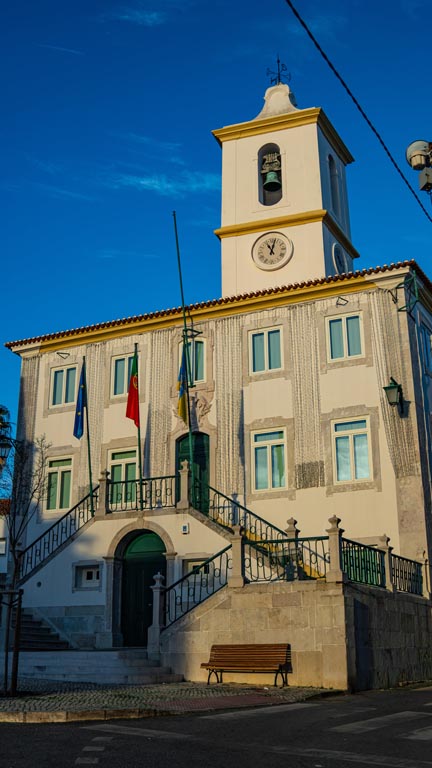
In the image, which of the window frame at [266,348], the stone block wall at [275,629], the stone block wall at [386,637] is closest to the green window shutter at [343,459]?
the window frame at [266,348]

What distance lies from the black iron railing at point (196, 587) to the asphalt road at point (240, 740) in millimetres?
6129

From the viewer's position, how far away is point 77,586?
21344mm

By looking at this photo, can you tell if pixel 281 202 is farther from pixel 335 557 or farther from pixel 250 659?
pixel 250 659

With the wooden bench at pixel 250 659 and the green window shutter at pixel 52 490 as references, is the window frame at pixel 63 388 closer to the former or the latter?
the green window shutter at pixel 52 490

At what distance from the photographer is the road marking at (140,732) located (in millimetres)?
9086

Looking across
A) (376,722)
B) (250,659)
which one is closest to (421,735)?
(376,722)

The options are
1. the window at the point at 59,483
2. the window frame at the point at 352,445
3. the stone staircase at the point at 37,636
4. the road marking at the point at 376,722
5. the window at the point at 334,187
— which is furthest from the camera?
the window at the point at 334,187

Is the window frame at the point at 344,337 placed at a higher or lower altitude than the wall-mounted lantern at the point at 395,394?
higher

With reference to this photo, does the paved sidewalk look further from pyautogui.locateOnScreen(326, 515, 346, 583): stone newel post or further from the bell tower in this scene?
the bell tower

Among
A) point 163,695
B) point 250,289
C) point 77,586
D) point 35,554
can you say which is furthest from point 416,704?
point 250,289

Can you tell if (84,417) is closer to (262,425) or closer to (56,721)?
(262,425)

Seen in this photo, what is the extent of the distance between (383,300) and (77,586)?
11.0 m

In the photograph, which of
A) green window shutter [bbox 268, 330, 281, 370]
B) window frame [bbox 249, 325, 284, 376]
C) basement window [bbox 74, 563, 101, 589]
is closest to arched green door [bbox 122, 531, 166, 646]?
basement window [bbox 74, 563, 101, 589]

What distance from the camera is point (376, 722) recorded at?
10.4 metres
